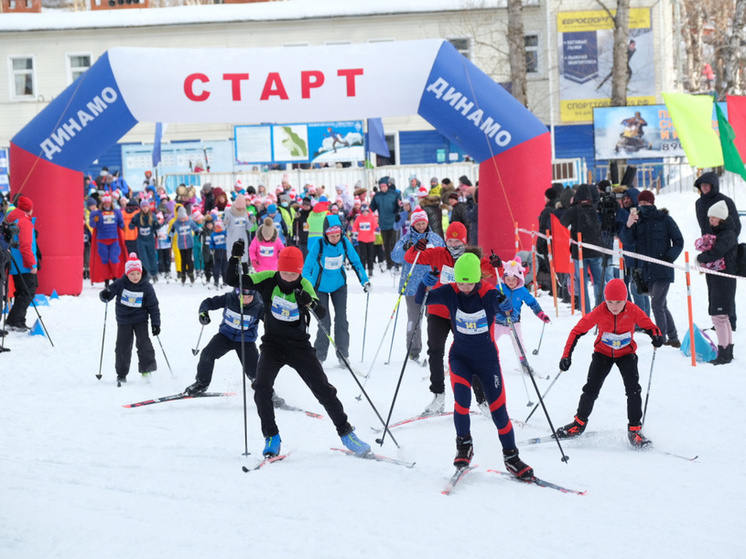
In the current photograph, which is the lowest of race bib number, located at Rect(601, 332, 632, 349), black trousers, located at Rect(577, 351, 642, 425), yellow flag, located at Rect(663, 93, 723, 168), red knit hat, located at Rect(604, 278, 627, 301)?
black trousers, located at Rect(577, 351, 642, 425)

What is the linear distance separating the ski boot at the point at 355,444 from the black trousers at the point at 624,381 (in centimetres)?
153

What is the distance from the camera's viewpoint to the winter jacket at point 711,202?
9.32 meters

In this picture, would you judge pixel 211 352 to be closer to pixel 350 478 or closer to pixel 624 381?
pixel 350 478

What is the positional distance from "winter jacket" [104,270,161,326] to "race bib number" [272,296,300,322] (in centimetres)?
285

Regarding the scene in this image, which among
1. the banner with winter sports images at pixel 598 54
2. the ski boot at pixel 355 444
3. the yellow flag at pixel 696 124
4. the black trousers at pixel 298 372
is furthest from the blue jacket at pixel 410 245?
the banner with winter sports images at pixel 598 54

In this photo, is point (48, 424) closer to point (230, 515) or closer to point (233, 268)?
point (233, 268)

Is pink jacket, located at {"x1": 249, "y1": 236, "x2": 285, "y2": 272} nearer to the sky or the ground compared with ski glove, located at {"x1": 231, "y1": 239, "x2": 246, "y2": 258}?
nearer to the ground

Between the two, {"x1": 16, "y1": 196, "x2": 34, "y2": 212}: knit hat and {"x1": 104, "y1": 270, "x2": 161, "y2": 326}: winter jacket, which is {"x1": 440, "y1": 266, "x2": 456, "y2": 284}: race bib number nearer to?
{"x1": 104, "y1": 270, "x2": 161, "y2": 326}: winter jacket

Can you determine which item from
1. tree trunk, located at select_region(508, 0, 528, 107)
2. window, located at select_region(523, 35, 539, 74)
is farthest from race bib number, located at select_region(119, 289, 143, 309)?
window, located at select_region(523, 35, 539, 74)

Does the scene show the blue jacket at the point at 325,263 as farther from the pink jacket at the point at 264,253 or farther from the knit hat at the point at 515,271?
the pink jacket at the point at 264,253

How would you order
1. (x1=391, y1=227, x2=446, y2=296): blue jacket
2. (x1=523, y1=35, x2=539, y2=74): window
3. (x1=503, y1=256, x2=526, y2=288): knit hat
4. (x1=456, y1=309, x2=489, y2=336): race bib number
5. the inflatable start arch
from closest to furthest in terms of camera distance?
(x1=456, y1=309, x2=489, y2=336): race bib number < (x1=503, y1=256, x2=526, y2=288): knit hat < (x1=391, y1=227, x2=446, y2=296): blue jacket < the inflatable start arch < (x1=523, y1=35, x2=539, y2=74): window

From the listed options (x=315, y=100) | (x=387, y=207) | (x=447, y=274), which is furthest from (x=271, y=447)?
(x=387, y=207)

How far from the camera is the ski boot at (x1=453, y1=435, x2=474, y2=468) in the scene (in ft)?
19.5

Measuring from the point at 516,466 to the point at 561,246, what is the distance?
673 cm
